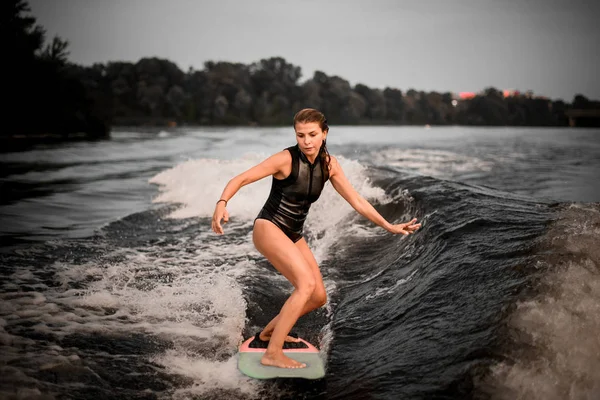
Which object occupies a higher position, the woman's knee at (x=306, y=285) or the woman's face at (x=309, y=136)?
the woman's face at (x=309, y=136)

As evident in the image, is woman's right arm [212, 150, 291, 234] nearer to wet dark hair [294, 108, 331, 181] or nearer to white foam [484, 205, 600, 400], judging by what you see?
wet dark hair [294, 108, 331, 181]

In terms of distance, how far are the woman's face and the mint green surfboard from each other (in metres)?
1.81

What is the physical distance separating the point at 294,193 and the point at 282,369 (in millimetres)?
1512

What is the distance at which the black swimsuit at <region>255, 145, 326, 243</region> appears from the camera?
4121mm

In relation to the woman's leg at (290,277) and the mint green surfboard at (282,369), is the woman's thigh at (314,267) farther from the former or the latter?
the mint green surfboard at (282,369)

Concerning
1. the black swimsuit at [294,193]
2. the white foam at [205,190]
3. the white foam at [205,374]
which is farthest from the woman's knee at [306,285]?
the white foam at [205,190]

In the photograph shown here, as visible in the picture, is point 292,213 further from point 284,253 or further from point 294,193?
point 284,253

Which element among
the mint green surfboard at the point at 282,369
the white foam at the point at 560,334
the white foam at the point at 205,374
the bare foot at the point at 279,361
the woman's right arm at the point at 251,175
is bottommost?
the white foam at the point at 205,374

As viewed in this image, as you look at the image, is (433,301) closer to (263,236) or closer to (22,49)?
(263,236)

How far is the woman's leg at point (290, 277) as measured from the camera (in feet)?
12.8

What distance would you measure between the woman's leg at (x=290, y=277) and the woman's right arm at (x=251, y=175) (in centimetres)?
44

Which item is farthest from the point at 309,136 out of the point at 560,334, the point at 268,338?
the point at 560,334

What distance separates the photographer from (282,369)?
391 cm


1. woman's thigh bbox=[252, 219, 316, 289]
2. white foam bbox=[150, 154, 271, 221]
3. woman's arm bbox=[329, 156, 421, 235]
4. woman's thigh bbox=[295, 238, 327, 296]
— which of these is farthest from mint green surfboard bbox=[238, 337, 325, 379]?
white foam bbox=[150, 154, 271, 221]
